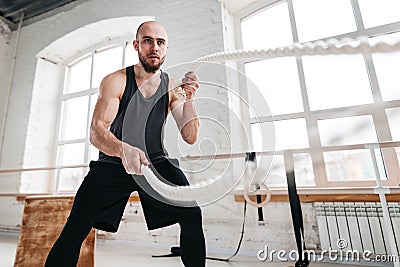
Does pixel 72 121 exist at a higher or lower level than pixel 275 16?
lower

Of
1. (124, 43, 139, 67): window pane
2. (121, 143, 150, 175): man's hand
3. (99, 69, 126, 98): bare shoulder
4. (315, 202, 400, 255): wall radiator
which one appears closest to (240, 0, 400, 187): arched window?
(315, 202, 400, 255): wall radiator

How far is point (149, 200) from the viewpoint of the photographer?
1044 millimetres

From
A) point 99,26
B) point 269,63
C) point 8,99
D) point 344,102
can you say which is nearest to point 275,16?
point 269,63

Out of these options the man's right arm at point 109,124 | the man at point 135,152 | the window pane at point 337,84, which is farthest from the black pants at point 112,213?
the window pane at point 337,84

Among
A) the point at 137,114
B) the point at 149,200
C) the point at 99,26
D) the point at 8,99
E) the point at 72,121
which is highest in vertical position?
the point at 99,26

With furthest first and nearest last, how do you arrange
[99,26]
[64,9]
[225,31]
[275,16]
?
[64,9] < [99,26] < [275,16] < [225,31]

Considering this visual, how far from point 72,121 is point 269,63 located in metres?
3.03

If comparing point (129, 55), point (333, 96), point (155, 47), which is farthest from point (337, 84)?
point (129, 55)

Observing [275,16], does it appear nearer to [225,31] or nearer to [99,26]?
[225,31]

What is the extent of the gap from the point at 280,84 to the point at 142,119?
192 centimetres

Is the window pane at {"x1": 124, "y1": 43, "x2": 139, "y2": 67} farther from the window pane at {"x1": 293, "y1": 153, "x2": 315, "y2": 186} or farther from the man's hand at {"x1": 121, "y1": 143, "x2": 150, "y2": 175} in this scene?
the man's hand at {"x1": 121, "y1": 143, "x2": 150, "y2": 175}

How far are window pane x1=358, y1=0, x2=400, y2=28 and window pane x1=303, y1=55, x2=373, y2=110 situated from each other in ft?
1.42

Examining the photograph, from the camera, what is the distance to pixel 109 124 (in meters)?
1.13

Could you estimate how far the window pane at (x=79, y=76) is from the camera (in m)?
3.92
